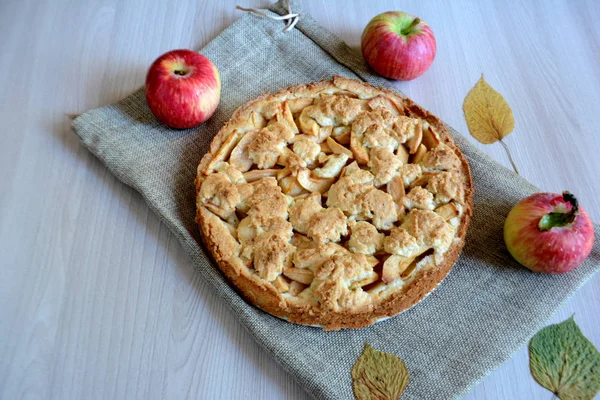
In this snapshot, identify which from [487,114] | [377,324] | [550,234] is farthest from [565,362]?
[487,114]

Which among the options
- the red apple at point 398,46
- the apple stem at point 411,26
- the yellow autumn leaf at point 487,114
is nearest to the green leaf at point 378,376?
the yellow autumn leaf at point 487,114

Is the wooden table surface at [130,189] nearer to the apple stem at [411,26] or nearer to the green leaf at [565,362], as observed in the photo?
the green leaf at [565,362]

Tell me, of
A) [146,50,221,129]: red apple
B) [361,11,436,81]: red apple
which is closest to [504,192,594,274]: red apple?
[361,11,436,81]: red apple

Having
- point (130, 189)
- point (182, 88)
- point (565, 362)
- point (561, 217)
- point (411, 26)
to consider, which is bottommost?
point (130, 189)

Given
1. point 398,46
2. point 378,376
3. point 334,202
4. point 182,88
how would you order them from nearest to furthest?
point 378,376, point 334,202, point 182,88, point 398,46

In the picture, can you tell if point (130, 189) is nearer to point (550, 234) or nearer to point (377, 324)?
point (377, 324)

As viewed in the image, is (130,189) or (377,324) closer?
(377,324)
